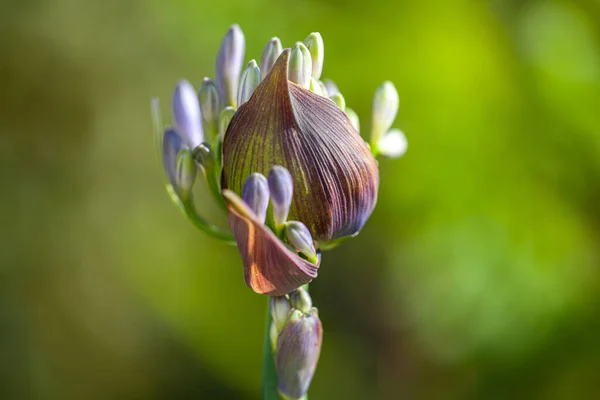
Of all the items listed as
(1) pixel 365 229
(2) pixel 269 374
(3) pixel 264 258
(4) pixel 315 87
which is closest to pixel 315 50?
(4) pixel 315 87

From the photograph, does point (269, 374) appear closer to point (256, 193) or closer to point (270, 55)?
point (256, 193)

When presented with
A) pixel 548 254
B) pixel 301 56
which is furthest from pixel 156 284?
pixel 301 56

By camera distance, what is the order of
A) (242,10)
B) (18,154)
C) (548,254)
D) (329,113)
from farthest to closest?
1. (18,154)
2. (242,10)
3. (548,254)
4. (329,113)

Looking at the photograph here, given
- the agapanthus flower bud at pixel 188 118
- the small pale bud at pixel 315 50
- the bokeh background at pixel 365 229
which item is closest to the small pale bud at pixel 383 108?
the small pale bud at pixel 315 50

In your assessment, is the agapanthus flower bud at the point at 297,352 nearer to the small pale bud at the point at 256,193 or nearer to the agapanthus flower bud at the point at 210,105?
the small pale bud at the point at 256,193

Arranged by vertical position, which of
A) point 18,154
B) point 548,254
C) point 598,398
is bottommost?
point 598,398

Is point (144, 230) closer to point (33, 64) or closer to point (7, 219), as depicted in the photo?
point (7, 219)

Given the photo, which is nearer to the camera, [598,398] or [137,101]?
[598,398]

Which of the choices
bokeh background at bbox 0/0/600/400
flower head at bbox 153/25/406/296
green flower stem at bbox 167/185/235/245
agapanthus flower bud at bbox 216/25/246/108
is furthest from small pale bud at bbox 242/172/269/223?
bokeh background at bbox 0/0/600/400
